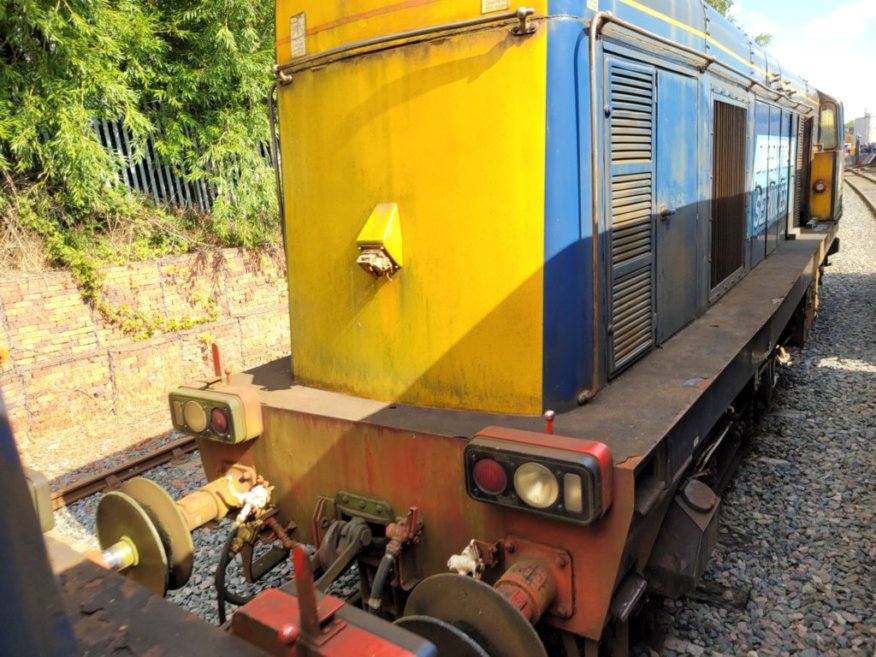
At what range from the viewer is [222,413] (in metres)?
2.81

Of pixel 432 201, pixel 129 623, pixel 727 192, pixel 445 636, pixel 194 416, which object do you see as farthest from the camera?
pixel 727 192

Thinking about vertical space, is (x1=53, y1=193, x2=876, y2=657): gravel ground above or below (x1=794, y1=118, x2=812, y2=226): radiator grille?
below

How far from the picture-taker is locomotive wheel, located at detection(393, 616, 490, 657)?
1.82m

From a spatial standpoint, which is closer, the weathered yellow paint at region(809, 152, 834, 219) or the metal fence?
the metal fence

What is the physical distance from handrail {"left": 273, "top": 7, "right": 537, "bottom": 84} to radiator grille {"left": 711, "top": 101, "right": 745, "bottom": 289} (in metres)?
2.30

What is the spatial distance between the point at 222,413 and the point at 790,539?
3123 millimetres

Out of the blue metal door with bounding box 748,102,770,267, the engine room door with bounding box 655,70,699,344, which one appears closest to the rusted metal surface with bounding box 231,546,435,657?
the engine room door with bounding box 655,70,699,344

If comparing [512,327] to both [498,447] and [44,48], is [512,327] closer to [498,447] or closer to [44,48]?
[498,447]

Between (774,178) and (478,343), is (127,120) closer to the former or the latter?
(478,343)

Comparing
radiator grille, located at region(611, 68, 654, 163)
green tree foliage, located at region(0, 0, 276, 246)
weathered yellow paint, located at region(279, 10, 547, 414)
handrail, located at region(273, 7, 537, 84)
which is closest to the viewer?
handrail, located at region(273, 7, 537, 84)

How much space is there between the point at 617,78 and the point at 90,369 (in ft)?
18.7

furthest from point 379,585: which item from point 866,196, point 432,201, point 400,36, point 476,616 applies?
point 866,196

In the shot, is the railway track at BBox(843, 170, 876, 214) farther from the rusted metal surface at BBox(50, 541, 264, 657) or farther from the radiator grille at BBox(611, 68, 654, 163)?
the rusted metal surface at BBox(50, 541, 264, 657)

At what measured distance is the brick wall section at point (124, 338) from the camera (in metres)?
6.01
